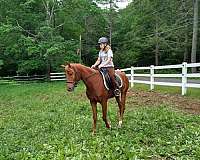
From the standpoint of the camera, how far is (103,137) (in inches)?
322

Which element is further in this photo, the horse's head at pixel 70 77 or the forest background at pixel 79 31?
the forest background at pixel 79 31

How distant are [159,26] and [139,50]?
216 inches

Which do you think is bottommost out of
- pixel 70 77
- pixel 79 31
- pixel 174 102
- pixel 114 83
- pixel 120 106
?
pixel 174 102

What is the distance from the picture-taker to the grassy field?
6.72m

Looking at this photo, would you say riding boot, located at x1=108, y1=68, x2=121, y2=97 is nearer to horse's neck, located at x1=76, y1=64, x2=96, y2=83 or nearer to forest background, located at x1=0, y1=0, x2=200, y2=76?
horse's neck, located at x1=76, y1=64, x2=96, y2=83

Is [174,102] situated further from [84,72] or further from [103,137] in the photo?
[103,137]

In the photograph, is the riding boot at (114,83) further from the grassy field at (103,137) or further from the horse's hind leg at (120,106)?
the grassy field at (103,137)

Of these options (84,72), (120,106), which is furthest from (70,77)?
(120,106)

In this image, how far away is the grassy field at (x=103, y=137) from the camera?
6.72 metres

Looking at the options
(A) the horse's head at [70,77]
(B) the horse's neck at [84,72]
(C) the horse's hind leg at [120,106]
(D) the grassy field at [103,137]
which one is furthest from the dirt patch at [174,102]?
(A) the horse's head at [70,77]

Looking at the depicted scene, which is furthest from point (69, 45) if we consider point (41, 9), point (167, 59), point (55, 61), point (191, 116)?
point (191, 116)

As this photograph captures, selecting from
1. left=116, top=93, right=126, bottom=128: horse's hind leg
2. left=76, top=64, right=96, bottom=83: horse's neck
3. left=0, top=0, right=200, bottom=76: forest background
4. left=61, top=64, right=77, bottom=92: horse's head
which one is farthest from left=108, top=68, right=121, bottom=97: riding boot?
left=0, top=0, right=200, bottom=76: forest background

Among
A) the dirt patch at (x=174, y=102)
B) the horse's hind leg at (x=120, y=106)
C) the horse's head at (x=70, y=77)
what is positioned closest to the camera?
the horse's head at (x=70, y=77)

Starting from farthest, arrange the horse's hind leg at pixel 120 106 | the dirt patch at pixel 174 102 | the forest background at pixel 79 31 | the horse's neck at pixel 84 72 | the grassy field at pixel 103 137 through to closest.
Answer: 1. the forest background at pixel 79 31
2. the dirt patch at pixel 174 102
3. the horse's hind leg at pixel 120 106
4. the horse's neck at pixel 84 72
5. the grassy field at pixel 103 137
